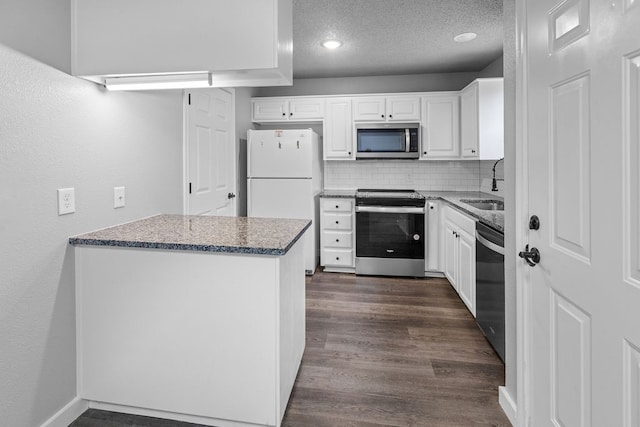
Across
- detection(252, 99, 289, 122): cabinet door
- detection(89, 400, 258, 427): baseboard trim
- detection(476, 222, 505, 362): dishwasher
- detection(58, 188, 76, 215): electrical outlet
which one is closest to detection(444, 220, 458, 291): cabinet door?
detection(476, 222, 505, 362): dishwasher

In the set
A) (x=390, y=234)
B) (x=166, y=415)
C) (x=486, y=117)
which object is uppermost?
(x=486, y=117)

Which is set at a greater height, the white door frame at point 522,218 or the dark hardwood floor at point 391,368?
the white door frame at point 522,218

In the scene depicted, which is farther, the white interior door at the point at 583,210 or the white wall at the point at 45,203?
the white wall at the point at 45,203

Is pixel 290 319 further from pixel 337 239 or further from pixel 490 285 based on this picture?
pixel 337 239

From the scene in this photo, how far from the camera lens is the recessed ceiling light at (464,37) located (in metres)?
3.31

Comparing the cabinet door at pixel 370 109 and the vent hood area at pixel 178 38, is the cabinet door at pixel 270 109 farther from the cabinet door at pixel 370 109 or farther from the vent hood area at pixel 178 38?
the vent hood area at pixel 178 38

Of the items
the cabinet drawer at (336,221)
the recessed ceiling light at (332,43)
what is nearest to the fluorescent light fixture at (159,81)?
the recessed ceiling light at (332,43)

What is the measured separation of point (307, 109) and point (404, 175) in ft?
4.87

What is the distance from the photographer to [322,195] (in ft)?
14.2

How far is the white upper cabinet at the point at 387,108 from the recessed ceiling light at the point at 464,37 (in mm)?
938

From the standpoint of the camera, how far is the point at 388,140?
4.38 metres

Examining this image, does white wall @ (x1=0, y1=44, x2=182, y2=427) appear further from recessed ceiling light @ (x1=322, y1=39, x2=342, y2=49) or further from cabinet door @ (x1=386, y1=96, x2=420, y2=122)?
cabinet door @ (x1=386, y1=96, x2=420, y2=122)

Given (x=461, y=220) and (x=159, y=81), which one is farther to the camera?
(x=461, y=220)

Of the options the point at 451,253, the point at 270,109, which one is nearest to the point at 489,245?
the point at 451,253
